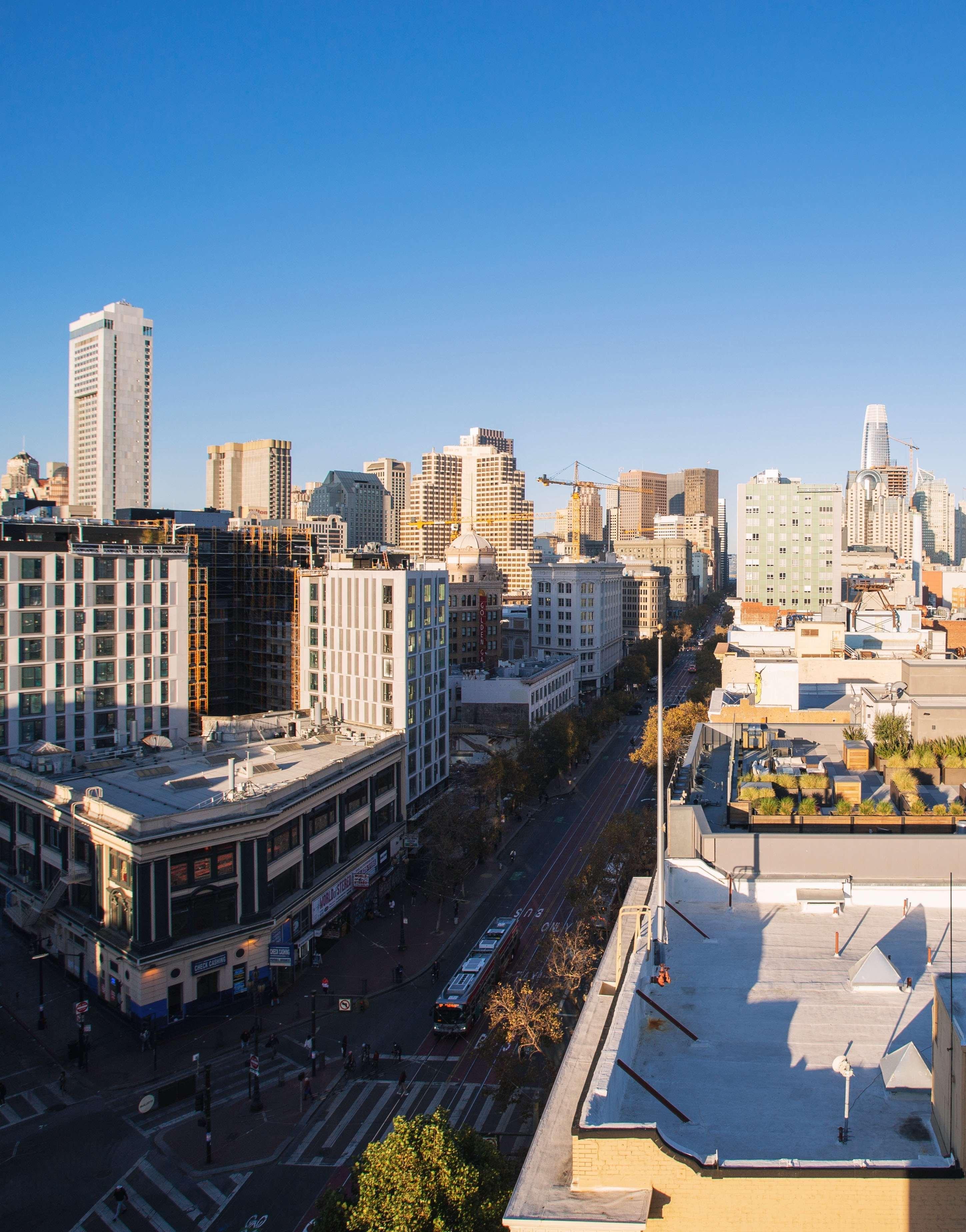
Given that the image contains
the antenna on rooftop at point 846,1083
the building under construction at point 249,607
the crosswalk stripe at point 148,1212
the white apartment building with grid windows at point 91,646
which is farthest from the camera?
the building under construction at point 249,607

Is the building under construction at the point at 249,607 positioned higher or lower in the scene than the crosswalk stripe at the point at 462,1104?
higher

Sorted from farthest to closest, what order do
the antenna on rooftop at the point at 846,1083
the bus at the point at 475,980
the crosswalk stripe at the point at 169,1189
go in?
the bus at the point at 475,980 → the crosswalk stripe at the point at 169,1189 → the antenna on rooftop at the point at 846,1083

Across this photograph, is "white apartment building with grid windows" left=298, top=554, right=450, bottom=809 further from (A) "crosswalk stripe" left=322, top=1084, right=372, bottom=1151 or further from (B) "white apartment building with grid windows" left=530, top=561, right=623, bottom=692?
(B) "white apartment building with grid windows" left=530, top=561, right=623, bottom=692

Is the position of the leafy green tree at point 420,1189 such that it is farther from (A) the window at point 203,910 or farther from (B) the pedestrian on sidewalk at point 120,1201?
(A) the window at point 203,910

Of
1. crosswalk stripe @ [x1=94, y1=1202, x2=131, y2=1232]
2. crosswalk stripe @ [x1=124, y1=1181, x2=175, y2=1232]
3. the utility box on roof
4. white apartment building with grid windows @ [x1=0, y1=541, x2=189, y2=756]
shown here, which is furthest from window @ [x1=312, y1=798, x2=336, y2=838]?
the utility box on roof

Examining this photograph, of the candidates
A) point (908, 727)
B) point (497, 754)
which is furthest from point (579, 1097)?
point (497, 754)

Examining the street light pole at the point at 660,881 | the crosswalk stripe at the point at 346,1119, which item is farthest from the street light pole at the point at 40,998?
the street light pole at the point at 660,881

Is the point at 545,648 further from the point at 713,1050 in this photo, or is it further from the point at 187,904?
the point at 713,1050
